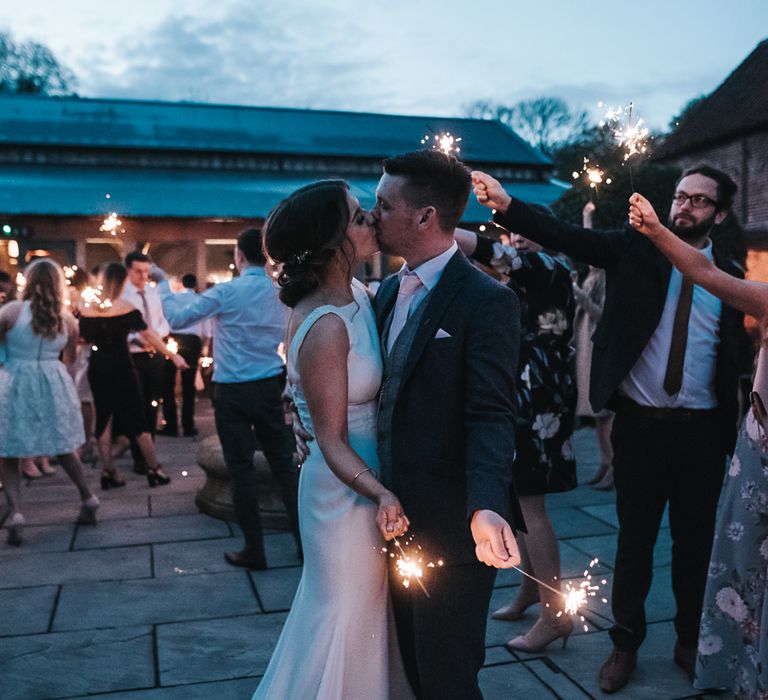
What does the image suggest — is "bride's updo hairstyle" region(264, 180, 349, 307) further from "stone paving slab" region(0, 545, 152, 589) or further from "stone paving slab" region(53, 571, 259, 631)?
"stone paving slab" region(0, 545, 152, 589)

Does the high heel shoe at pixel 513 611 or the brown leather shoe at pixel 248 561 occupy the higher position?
the high heel shoe at pixel 513 611

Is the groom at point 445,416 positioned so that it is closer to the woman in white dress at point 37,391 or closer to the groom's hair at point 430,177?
the groom's hair at point 430,177

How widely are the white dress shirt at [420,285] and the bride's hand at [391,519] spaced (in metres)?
0.47

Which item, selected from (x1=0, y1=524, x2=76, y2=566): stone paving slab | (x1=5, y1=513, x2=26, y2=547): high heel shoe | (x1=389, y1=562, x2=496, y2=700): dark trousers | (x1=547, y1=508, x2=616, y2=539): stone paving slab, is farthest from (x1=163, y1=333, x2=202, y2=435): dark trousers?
(x1=389, y1=562, x2=496, y2=700): dark trousers

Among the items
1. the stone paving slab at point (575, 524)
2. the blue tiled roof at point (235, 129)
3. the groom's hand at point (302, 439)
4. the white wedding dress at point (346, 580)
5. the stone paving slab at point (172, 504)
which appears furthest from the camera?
the blue tiled roof at point (235, 129)

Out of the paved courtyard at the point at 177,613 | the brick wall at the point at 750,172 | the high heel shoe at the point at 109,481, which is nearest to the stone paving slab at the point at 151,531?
the paved courtyard at the point at 177,613

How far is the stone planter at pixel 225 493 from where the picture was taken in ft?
19.0

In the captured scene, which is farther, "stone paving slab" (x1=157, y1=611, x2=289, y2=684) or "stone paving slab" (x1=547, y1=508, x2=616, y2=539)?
"stone paving slab" (x1=547, y1=508, x2=616, y2=539)

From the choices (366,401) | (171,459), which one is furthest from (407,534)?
(171,459)

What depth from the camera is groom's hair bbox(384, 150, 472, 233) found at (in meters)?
2.16

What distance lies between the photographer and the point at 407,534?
218 cm

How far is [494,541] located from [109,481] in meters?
5.80

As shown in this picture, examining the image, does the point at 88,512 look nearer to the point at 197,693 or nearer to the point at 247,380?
the point at 247,380

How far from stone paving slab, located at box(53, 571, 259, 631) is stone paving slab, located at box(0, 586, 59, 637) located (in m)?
0.06
